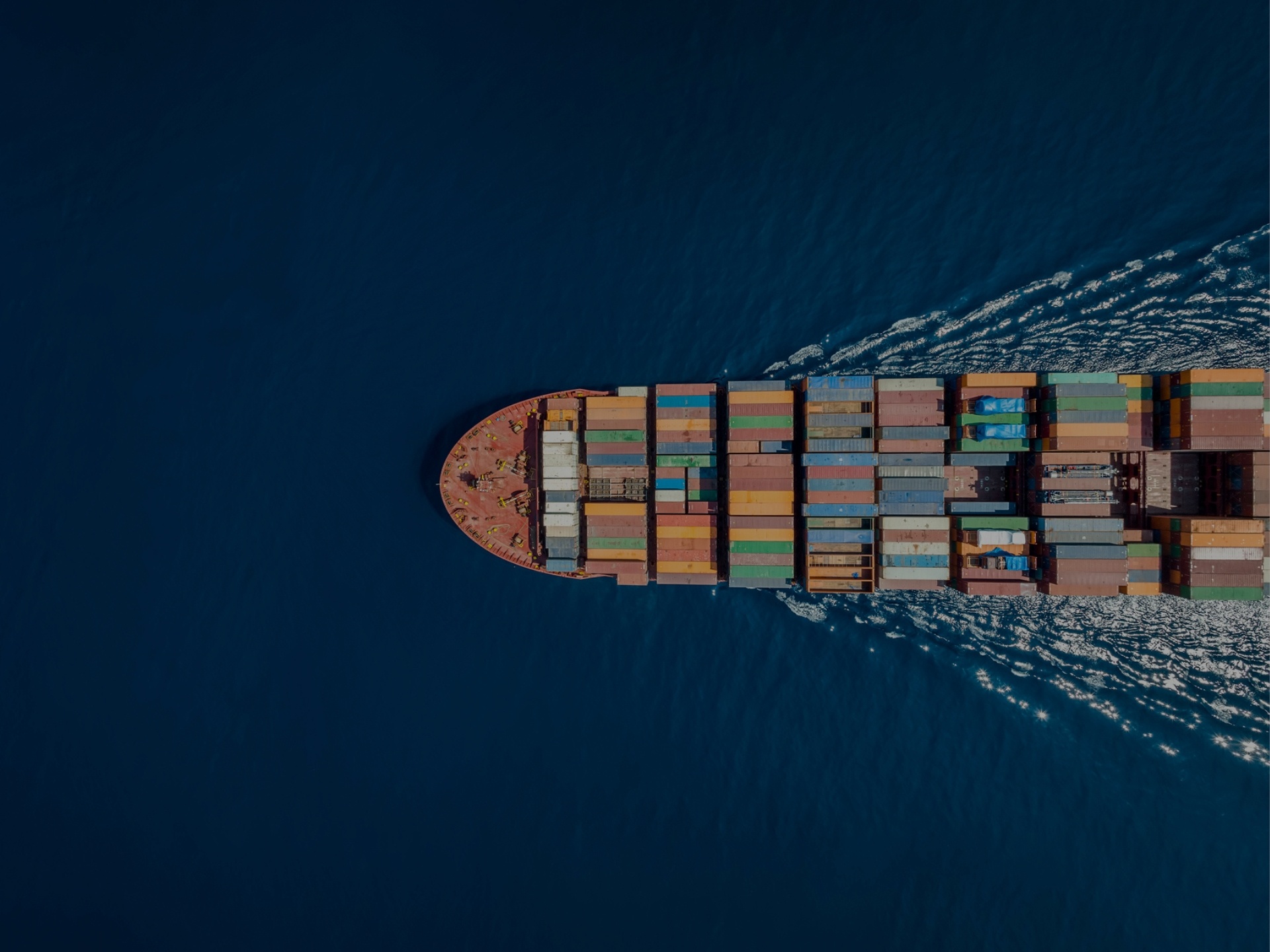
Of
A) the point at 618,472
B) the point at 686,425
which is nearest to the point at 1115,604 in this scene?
the point at 686,425

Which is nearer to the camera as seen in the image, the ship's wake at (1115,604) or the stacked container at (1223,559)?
the stacked container at (1223,559)

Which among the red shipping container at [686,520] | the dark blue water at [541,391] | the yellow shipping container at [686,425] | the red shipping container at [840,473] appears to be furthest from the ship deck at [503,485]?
the red shipping container at [840,473]

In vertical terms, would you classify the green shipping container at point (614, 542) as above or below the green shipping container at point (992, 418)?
below

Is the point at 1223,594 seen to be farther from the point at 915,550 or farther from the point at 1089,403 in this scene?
the point at 915,550

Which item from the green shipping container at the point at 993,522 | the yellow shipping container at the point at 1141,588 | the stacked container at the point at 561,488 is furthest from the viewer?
the stacked container at the point at 561,488

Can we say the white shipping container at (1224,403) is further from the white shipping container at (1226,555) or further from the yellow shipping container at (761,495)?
the yellow shipping container at (761,495)

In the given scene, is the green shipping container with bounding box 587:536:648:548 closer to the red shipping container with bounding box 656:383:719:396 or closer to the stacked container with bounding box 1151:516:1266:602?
the red shipping container with bounding box 656:383:719:396
